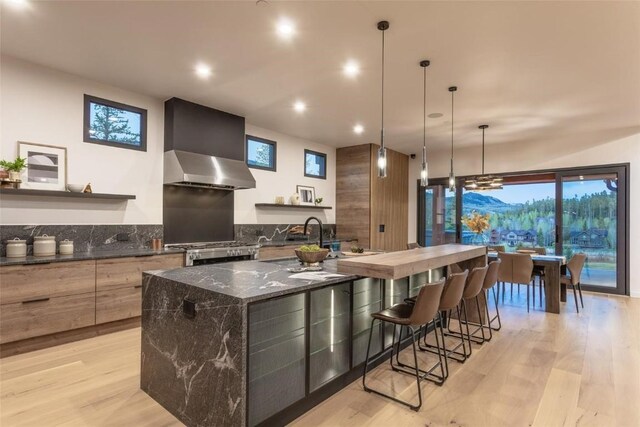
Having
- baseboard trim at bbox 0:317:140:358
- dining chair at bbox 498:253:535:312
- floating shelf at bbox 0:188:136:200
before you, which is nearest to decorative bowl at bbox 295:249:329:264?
baseboard trim at bbox 0:317:140:358

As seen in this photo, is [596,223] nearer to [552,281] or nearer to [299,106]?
[552,281]

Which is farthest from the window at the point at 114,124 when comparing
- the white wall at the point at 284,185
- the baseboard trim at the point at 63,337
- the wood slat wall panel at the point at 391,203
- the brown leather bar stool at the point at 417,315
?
the wood slat wall panel at the point at 391,203

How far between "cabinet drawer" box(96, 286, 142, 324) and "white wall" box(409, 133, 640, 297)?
652 centimetres

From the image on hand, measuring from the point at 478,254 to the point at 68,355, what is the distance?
173 inches

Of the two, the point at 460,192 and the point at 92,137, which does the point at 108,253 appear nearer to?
the point at 92,137

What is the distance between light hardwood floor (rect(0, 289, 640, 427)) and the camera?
2264 mm

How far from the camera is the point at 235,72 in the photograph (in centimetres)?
378

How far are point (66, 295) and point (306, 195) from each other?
4280 millimetres

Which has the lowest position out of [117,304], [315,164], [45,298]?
[117,304]

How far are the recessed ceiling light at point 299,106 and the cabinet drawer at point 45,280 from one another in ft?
10.3

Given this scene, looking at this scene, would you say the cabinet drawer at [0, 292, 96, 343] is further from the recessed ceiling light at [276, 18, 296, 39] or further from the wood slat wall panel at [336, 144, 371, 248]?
the wood slat wall panel at [336, 144, 371, 248]

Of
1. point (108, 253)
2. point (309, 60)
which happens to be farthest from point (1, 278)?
point (309, 60)

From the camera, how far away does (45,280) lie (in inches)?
128

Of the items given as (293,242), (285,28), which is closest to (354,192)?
(293,242)
